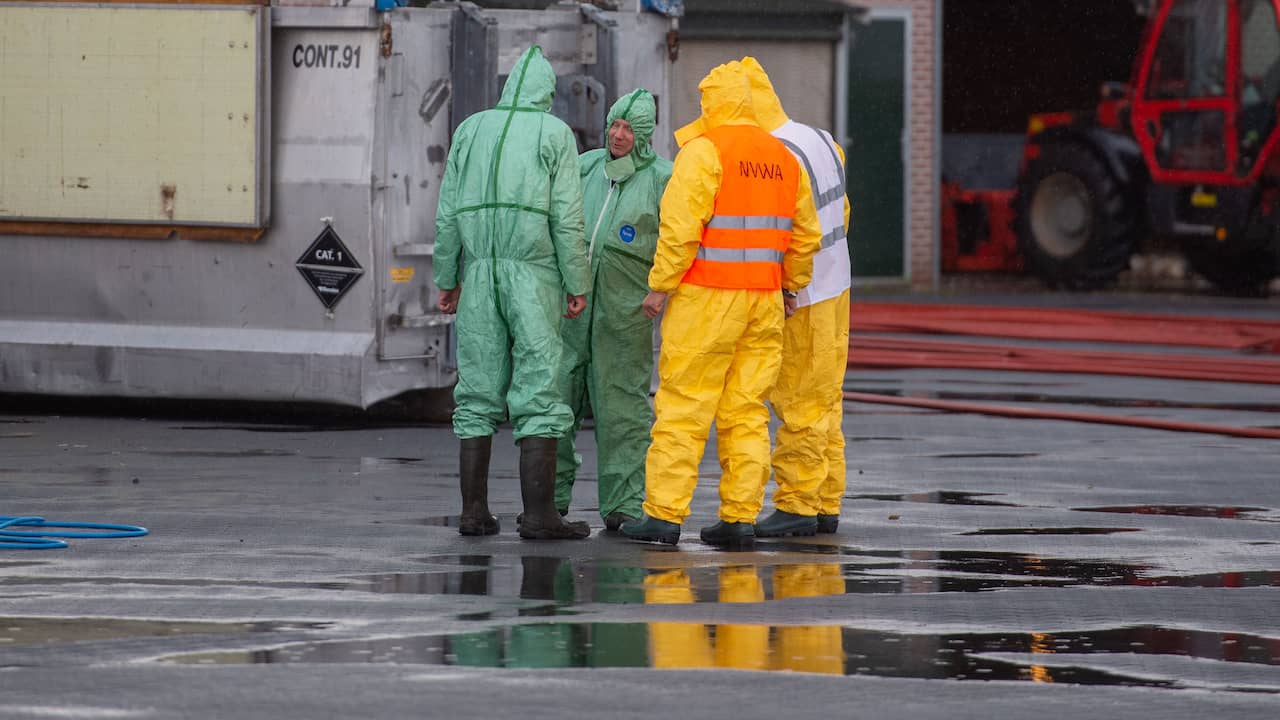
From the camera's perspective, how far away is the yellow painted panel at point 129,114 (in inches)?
547

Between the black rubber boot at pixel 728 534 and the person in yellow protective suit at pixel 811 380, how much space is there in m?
0.28

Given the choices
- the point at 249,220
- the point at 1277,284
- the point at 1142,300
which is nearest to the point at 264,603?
the point at 249,220

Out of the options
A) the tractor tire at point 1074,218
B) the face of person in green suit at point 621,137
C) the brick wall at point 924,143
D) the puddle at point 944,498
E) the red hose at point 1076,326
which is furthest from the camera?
Answer: the brick wall at point 924,143

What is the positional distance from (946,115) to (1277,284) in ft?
26.8

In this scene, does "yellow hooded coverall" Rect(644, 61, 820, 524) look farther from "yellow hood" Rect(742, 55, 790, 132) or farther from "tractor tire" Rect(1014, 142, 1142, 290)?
"tractor tire" Rect(1014, 142, 1142, 290)

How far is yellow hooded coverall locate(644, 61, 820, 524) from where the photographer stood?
32.2ft

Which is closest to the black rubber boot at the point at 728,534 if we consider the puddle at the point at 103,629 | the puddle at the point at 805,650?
the puddle at the point at 805,650

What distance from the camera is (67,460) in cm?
1261

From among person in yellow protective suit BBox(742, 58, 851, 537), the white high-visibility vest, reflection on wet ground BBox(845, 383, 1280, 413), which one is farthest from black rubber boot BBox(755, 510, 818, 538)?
reflection on wet ground BBox(845, 383, 1280, 413)

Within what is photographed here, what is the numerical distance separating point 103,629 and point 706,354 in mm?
2991

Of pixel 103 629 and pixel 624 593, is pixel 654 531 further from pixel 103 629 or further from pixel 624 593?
pixel 103 629

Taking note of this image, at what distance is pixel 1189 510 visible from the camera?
1106 cm

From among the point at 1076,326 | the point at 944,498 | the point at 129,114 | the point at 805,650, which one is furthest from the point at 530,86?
the point at 1076,326

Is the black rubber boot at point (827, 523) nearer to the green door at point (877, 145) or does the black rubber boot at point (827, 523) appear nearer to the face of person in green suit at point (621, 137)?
the face of person in green suit at point (621, 137)
